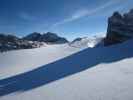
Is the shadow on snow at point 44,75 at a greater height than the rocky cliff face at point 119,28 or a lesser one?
lesser

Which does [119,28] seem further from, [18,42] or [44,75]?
[18,42]

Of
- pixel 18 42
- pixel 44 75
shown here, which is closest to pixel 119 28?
pixel 44 75

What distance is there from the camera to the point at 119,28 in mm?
22797

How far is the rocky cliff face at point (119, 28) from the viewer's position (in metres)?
21.4

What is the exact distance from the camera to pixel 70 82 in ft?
22.2

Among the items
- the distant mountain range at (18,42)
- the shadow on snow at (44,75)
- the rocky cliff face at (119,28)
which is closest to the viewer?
the shadow on snow at (44,75)

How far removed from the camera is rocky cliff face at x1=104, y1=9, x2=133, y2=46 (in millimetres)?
21350

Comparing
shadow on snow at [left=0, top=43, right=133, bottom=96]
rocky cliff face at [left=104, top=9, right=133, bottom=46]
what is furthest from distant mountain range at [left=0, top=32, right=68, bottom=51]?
shadow on snow at [left=0, top=43, right=133, bottom=96]

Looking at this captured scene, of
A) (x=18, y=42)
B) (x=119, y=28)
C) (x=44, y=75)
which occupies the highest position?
(x=18, y=42)

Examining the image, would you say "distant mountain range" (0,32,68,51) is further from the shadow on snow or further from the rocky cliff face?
the shadow on snow

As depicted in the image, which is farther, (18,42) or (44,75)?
(18,42)

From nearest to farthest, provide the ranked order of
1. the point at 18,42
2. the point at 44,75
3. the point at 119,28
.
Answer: the point at 44,75
the point at 119,28
the point at 18,42

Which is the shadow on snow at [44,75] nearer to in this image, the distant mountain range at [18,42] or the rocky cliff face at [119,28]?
the rocky cliff face at [119,28]

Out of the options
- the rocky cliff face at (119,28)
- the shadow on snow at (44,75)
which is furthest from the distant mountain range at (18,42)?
the shadow on snow at (44,75)
